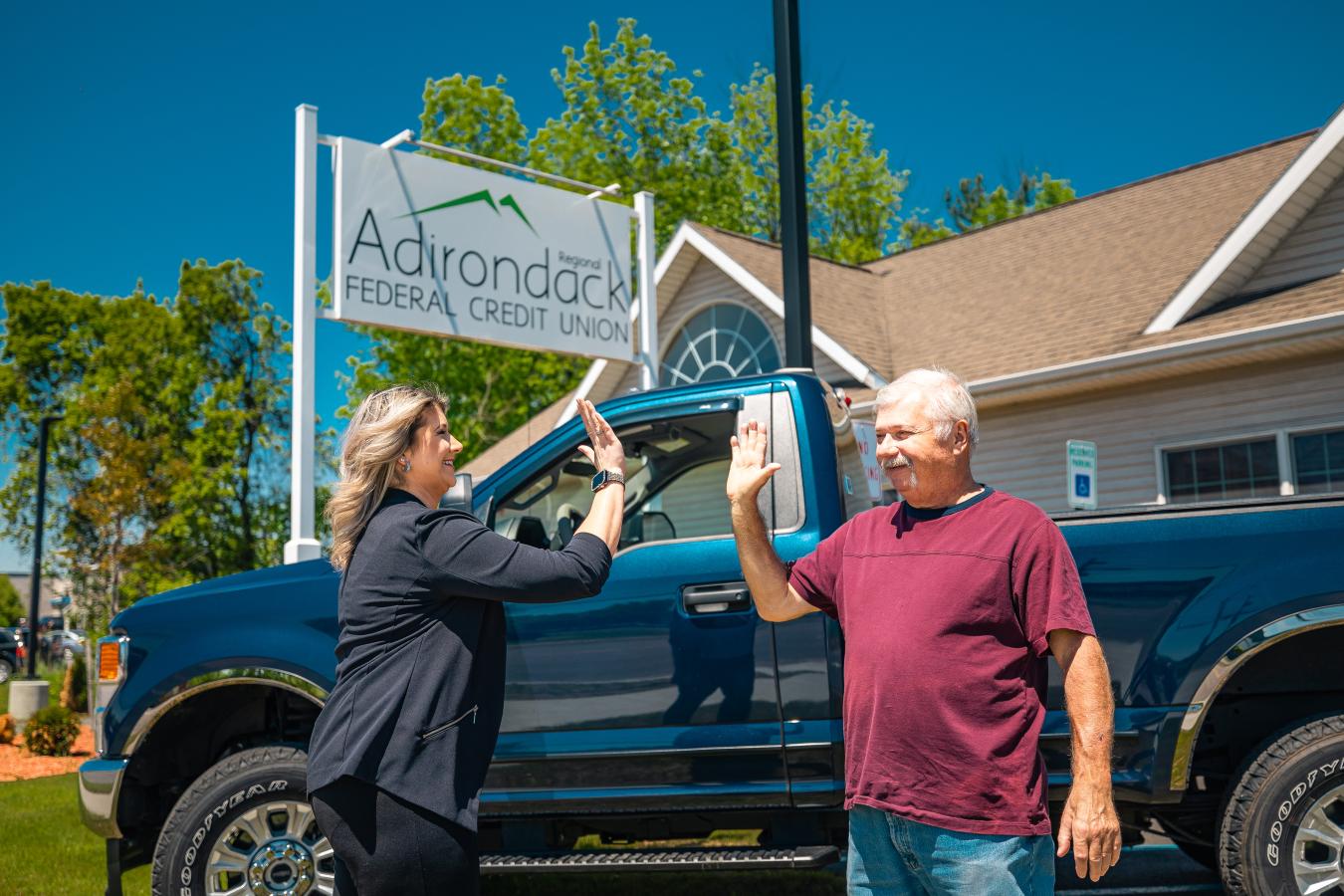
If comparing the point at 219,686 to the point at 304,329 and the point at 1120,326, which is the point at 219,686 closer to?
the point at 304,329

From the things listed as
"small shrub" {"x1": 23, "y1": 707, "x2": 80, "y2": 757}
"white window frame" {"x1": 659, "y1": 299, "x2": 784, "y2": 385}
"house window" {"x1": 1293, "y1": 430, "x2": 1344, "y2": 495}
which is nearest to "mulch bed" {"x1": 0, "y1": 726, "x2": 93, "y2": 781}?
"small shrub" {"x1": 23, "y1": 707, "x2": 80, "y2": 757}

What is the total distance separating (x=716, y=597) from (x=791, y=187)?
12.3 feet

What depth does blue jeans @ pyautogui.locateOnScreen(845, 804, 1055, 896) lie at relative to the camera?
8.69 feet

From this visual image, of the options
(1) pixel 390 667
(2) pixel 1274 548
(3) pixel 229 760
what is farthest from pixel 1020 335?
(1) pixel 390 667

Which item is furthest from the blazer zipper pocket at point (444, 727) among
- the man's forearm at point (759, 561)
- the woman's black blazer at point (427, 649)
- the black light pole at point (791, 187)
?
the black light pole at point (791, 187)

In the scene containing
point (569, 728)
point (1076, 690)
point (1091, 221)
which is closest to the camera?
point (1076, 690)

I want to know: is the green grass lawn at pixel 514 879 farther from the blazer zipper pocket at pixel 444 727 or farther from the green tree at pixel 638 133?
the green tree at pixel 638 133

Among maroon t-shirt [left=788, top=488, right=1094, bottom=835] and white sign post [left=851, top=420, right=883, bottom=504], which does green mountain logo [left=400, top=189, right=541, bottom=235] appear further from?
maroon t-shirt [left=788, top=488, right=1094, bottom=835]

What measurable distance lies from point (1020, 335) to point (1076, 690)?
11.7 m

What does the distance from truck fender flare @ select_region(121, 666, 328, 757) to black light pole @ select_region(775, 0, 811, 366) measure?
139 inches

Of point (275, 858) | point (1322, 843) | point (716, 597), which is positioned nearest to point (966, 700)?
point (716, 597)

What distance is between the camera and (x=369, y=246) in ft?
30.6

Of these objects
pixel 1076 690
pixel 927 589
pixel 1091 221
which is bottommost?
pixel 1076 690

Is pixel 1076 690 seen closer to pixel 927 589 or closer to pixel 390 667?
pixel 927 589
